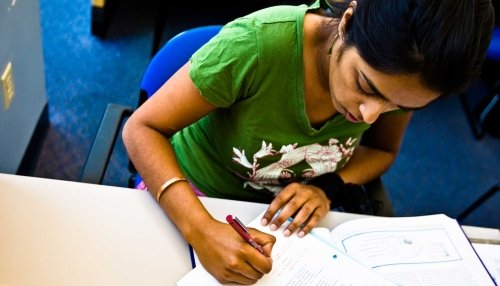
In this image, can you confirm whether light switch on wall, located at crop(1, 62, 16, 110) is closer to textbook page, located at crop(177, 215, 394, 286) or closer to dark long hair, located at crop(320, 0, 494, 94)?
textbook page, located at crop(177, 215, 394, 286)

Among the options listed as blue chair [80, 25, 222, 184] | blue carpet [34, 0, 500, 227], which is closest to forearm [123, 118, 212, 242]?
blue chair [80, 25, 222, 184]

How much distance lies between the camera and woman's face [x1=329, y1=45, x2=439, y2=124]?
0.78 m

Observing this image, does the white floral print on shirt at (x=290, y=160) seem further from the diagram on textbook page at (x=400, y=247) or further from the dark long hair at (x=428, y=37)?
the dark long hair at (x=428, y=37)

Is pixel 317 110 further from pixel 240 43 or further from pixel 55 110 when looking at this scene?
pixel 55 110

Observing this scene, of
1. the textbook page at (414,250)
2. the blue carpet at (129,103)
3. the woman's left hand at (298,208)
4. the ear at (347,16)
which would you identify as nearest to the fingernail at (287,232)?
the woman's left hand at (298,208)

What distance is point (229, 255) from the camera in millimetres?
834

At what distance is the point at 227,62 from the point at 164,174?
0.78 feet

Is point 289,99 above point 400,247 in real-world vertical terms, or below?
above

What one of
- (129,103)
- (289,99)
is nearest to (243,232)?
(289,99)

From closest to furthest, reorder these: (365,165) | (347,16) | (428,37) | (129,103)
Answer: (428,37), (347,16), (365,165), (129,103)

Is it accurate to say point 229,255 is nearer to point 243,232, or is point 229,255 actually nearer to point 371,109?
point 243,232

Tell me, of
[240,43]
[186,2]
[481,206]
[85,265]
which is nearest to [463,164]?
[481,206]

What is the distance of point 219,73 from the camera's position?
880mm

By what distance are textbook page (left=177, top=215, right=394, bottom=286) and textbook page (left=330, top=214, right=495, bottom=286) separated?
0.11ft
